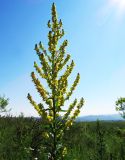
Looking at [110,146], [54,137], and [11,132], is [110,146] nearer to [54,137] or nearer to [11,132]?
[11,132]

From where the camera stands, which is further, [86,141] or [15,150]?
[86,141]

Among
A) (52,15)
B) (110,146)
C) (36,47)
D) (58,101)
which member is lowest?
(110,146)

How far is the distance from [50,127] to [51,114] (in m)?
0.26

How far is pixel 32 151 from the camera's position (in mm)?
6602

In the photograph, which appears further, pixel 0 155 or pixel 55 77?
pixel 0 155

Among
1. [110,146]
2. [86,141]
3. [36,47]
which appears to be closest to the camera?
[36,47]

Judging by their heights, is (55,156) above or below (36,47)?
below

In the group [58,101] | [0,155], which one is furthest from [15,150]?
[58,101]

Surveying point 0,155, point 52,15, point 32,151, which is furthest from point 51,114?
point 0,155

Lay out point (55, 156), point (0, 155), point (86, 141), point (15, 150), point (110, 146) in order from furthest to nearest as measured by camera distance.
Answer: point (86, 141) → point (110, 146) → point (15, 150) → point (0, 155) → point (55, 156)

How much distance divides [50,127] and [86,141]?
11.9 metres

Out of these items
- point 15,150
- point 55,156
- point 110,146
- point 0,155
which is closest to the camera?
point 55,156

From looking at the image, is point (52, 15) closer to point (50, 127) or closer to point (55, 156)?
point (50, 127)

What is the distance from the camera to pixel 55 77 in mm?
6098
